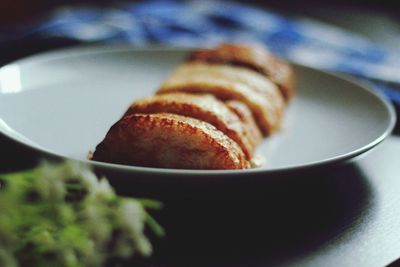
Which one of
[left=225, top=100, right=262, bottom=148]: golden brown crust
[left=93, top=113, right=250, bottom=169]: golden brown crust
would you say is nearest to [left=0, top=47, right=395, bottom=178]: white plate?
[left=225, top=100, right=262, bottom=148]: golden brown crust

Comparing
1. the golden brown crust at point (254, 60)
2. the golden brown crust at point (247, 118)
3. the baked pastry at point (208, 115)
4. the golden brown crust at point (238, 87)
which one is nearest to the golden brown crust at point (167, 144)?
the baked pastry at point (208, 115)

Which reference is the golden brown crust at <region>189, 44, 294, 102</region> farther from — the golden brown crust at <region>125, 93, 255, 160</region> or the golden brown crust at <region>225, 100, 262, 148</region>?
the golden brown crust at <region>125, 93, 255, 160</region>

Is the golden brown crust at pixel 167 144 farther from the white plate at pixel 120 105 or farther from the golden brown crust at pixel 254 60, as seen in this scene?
the golden brown crust at pixel 254 60

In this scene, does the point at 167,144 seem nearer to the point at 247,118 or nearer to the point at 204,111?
the point at 204,111

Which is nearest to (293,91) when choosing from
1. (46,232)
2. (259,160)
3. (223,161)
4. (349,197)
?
(259,160)

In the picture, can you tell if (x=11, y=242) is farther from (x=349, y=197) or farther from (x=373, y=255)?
(x=349, y=197)

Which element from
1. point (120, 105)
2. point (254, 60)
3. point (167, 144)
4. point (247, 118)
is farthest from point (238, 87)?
point (167, 144)
